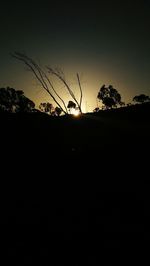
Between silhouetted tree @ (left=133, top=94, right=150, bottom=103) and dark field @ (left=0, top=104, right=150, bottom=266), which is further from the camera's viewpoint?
silhouetted tree @ (left=133, top=94, right=150, bottom=103)

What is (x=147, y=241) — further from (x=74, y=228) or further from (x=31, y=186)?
(x=31, y=186)

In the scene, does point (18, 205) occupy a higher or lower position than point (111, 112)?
lower

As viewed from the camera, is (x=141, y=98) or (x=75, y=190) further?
(x=141, y=98)

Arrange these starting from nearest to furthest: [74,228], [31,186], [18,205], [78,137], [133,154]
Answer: [74,228] < [18,205] < [31,186] < [133,154] < [78,137]

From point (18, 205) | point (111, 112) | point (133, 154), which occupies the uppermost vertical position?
point (111, 112)

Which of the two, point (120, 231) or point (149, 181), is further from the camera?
point (149, 181)

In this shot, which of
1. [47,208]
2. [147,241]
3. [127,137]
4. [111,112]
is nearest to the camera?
[147,241]

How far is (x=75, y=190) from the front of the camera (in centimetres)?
839

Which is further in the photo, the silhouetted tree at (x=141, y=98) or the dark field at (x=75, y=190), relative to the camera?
the silhouetted tree at (x=141, y=98)

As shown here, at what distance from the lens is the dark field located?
4977 mm

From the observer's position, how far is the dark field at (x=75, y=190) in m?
4.98

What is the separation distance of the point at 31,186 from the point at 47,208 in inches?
83.6

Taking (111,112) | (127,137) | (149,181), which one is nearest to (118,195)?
(149,181)

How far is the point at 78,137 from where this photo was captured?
1458cm
